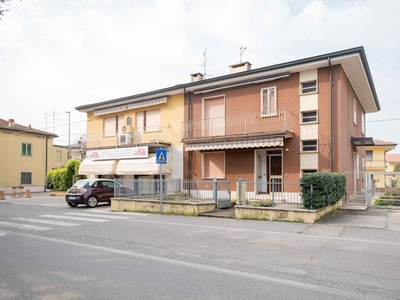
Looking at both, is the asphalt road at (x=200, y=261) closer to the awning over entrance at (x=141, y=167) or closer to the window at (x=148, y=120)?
the awning over entrance at (x=141, y=167)

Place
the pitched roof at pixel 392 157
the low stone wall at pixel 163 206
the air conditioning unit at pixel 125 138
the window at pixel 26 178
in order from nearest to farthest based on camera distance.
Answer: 1. the low stone wall at pixel 163 206
2. the air conditioning unit at pixel 125 138
3. the window at pixel 26 178
4. the pitched roof at pixel 392 157

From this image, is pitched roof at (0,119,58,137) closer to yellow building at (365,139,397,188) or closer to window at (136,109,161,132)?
window at (136,109,161,132)

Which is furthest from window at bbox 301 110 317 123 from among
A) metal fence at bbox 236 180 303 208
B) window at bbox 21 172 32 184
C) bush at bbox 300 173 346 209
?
window at bbox 21 172 32 184

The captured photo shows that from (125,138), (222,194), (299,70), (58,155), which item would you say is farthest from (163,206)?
(58,155)

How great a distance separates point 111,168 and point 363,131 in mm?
17237

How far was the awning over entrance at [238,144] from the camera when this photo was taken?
15.7 metres

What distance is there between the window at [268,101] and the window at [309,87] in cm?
140

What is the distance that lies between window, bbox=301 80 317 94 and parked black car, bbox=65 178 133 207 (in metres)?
10.2

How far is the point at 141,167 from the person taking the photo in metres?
20.9

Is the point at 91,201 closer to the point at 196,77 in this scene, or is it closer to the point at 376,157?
the point at 196,77

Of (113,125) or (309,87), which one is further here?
(113,125)

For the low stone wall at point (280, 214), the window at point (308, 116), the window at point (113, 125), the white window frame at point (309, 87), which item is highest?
the white window frame at point (309, 87)

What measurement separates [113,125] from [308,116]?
46.3ft

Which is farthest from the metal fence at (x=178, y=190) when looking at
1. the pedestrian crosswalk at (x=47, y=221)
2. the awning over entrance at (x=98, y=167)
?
the awning over entrance at (x=98, y=167)
